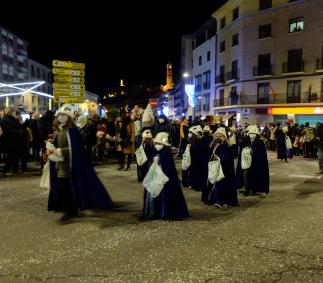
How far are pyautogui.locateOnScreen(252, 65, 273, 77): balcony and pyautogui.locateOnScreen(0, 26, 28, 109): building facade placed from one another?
28728 mm

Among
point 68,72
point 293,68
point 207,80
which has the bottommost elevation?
point 68,72

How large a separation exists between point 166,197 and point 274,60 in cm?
3419

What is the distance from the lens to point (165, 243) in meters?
5.59

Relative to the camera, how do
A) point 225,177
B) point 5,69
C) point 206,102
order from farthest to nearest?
point 206,102, point 5,69, point 225,177

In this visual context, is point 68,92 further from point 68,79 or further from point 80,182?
point 80,182

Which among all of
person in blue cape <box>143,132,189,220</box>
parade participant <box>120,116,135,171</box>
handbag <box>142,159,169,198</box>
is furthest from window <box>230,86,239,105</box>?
handbag <box>142,159,169,198</box>

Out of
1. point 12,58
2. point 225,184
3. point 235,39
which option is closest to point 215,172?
point 225,184

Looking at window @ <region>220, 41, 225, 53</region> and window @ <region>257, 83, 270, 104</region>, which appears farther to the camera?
window @ <region>220, 41, 225, 53</region>

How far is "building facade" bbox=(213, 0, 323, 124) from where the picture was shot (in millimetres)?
35219

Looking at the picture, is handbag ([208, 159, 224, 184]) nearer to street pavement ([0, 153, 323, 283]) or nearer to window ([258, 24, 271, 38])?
street pavement ([0, 153, 323, 283])

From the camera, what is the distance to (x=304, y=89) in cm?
3597

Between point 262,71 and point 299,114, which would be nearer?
point 299,114

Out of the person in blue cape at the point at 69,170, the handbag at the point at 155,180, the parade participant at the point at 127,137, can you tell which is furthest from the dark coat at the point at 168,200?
the parade participant at the point at 127,137

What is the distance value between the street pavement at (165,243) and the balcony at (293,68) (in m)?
29.6
